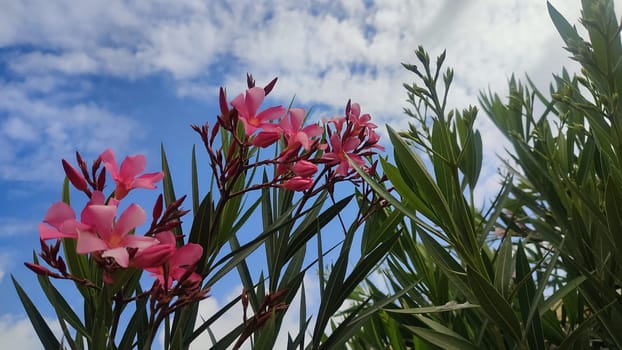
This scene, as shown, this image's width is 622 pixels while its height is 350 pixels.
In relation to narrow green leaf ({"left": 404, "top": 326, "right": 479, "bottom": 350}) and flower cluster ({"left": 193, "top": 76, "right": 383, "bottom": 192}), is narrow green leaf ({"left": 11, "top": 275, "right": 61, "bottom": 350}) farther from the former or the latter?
narrow green leaf ({"left": 404, "top": 326, "right": 479, "bottom": 350})

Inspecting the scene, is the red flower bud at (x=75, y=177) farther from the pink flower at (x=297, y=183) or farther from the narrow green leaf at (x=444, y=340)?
the narrow green leaf at (x=444, y=340)

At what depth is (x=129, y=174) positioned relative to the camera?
685mm

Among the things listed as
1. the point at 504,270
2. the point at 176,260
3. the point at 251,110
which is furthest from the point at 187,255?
the point at 504,270

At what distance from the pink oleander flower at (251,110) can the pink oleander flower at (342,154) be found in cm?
14

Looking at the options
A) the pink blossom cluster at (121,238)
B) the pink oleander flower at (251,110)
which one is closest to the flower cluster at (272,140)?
the pink oleander flower at (251,110)

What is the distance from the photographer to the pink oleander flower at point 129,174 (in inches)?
26.6

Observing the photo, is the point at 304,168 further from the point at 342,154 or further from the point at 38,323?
the point at 38,323

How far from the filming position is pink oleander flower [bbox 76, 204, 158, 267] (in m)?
0.55

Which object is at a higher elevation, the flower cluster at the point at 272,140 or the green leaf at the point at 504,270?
the flower cluster at the point at 272,140

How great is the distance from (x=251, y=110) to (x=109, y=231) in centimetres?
26

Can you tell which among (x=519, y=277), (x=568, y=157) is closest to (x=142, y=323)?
(x=519, y=277)

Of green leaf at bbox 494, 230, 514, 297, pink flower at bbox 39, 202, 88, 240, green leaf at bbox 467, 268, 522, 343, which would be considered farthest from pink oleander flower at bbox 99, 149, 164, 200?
green leaf at bbox 494, 230, 514, 297

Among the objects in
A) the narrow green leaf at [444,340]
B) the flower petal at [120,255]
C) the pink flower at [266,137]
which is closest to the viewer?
the flower petal at [120,255]

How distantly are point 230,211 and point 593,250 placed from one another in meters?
0.65
